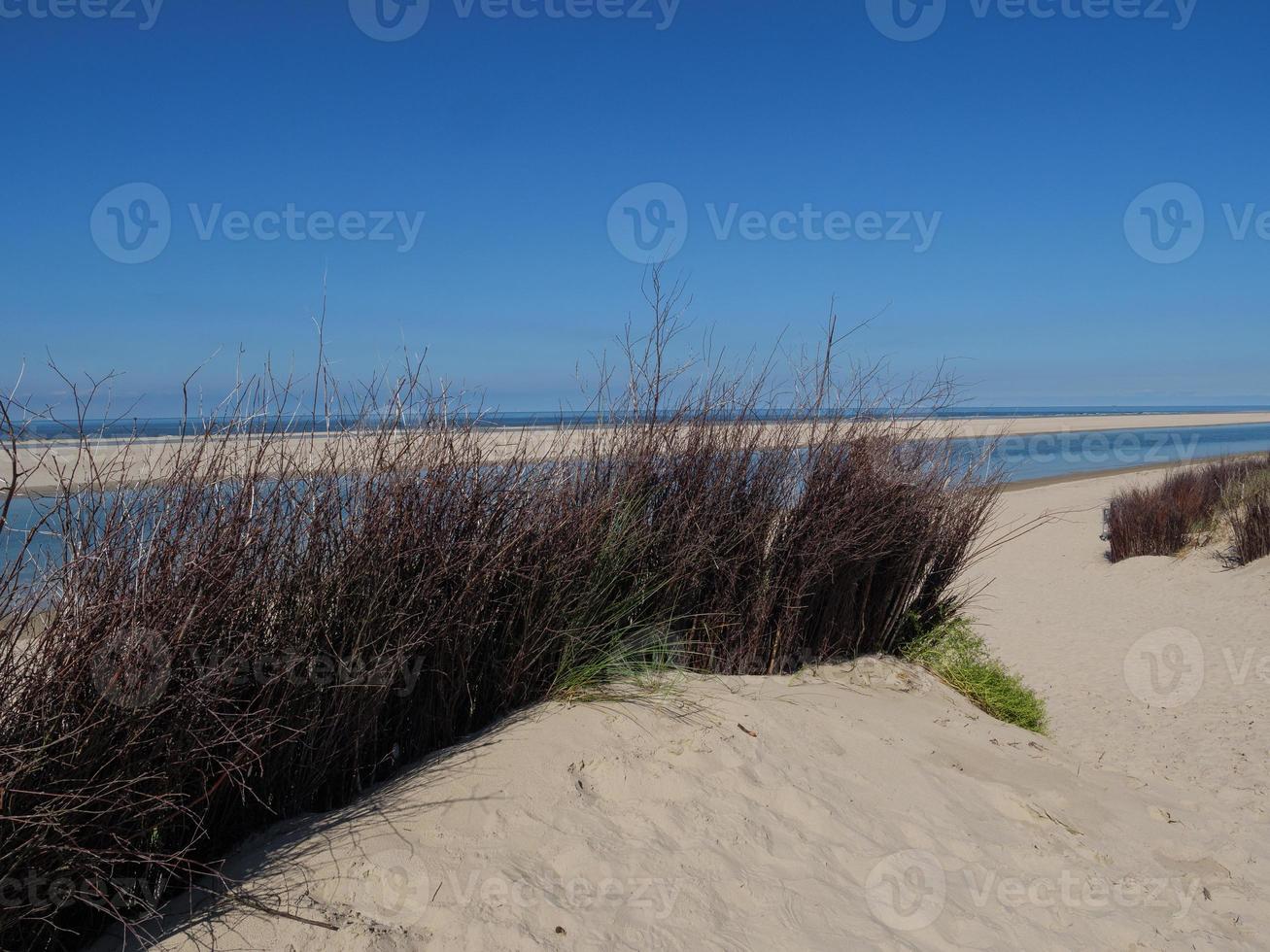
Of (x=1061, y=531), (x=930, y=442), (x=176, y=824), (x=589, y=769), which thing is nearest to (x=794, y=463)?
(x=930, y=442)

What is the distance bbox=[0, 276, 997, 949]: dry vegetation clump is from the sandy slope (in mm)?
237

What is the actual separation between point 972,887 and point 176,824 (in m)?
2.79

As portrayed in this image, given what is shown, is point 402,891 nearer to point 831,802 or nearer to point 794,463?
point 831,802

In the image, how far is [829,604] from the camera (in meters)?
5.33
